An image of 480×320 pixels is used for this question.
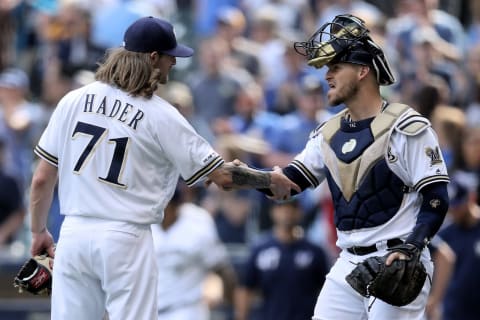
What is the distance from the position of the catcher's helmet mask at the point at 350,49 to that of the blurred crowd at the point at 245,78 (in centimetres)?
386

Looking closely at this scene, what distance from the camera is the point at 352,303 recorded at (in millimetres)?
7664

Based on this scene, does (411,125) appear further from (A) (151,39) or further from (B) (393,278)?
(A) (151,39)

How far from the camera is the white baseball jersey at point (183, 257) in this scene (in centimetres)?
1163

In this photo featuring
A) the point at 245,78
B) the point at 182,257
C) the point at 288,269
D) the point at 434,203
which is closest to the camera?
the point at 434,203

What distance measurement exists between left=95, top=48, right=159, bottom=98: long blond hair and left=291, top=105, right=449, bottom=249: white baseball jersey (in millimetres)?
1203

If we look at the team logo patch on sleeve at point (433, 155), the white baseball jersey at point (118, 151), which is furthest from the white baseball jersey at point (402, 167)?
the white baseball jersey at point (118, 151)

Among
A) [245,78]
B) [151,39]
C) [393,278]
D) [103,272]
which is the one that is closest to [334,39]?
[151,39]

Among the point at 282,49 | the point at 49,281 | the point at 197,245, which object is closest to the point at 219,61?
the point at 282,49

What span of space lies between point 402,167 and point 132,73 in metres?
1.69

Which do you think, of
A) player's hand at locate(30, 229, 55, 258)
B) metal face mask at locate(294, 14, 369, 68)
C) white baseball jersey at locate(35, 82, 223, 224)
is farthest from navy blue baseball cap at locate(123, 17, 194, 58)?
player's hand at locate(30, 229, 55, 258)

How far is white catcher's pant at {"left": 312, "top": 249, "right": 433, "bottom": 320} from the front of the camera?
7531 millimetres

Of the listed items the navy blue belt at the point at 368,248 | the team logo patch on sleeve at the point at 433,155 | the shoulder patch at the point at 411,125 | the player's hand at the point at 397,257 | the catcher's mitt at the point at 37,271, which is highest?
the shoulder patch at the point at 411,125

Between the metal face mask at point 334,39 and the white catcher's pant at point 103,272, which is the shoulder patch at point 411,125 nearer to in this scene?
the metal face mask at point 334,39

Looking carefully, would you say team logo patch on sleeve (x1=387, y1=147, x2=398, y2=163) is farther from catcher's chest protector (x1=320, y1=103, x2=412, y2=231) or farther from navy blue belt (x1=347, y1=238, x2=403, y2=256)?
navy blue belt (x1=347, y1=238, x2=403, y2=256)
